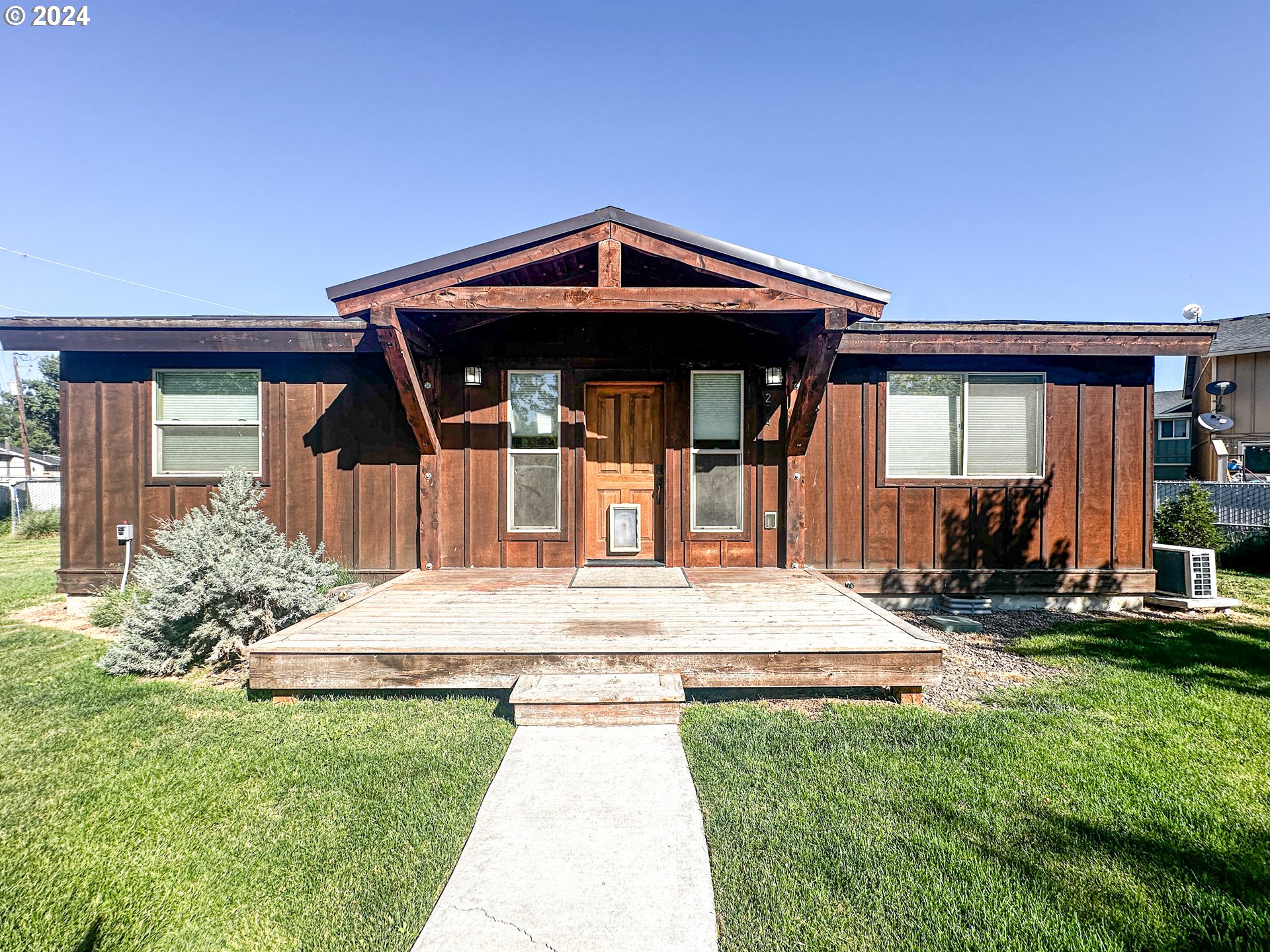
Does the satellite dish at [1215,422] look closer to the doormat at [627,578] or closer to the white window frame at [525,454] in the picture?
the doormat at [627,578]

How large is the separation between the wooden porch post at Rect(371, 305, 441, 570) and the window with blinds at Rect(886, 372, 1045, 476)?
193 inches

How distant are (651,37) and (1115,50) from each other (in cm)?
814

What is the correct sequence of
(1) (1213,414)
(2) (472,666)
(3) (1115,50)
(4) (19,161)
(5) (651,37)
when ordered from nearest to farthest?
(2) (472,666)
(3) (1115,50)
(5) (651,37)
(1) (1213,414)
(4) (19,161)

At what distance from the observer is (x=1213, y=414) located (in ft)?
38.5

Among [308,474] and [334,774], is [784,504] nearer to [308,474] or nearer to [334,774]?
[334,774]

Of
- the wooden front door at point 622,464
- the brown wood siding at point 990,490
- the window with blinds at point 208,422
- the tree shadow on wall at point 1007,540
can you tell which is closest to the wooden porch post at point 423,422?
the wooden front door at point 622,464

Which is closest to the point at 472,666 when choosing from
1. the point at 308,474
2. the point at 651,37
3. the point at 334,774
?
the point at 334,774

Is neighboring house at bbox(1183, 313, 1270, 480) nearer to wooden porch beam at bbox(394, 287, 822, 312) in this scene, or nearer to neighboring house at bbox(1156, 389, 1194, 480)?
neighboring house at bbox(1156, 389, 1194, 480)

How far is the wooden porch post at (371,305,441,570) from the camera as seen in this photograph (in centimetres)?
472

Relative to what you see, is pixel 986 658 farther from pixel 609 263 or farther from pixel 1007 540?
pixel 609 263

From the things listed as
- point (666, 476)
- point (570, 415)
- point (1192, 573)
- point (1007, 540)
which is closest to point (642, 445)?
point (666, 476)

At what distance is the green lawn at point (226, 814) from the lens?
5.89ft
